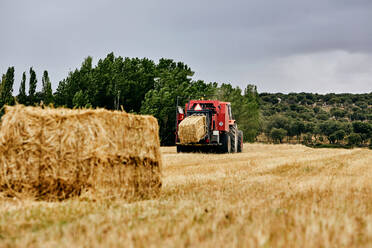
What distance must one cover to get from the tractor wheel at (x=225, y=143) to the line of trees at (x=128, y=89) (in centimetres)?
2373

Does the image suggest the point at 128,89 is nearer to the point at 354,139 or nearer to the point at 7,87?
the point at 7,87

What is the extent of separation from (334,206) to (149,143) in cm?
276

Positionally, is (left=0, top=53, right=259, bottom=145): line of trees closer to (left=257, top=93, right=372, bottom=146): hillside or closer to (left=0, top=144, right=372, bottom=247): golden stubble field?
(left=257, top=93, right=372, bottom=146): hillside

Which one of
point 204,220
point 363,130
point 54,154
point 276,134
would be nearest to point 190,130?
point 54,154

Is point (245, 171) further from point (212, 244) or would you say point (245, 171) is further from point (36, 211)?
point (212, 244)

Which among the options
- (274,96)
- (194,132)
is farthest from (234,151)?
(274,96)

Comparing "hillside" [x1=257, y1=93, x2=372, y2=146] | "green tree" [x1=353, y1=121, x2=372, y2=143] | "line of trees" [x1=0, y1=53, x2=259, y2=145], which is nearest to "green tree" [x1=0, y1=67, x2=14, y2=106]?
"line of trees" [x1=0, y1=53, x2=259, y2=145]

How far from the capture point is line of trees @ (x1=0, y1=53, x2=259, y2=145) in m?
43.4

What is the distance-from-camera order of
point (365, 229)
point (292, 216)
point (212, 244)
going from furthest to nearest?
1. point (292, 216)
2. point (365, 229)
3. point (212, 244)

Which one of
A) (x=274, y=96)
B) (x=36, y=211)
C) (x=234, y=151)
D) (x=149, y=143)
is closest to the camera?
(x=36, y=211)

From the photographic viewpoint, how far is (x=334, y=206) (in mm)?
4918

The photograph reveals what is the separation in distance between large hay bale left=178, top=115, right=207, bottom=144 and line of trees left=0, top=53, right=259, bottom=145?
2520cm

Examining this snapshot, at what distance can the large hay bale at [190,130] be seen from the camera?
16.4 metres

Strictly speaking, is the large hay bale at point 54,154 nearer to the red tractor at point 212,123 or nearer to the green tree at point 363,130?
the red tractor at point 212,123
